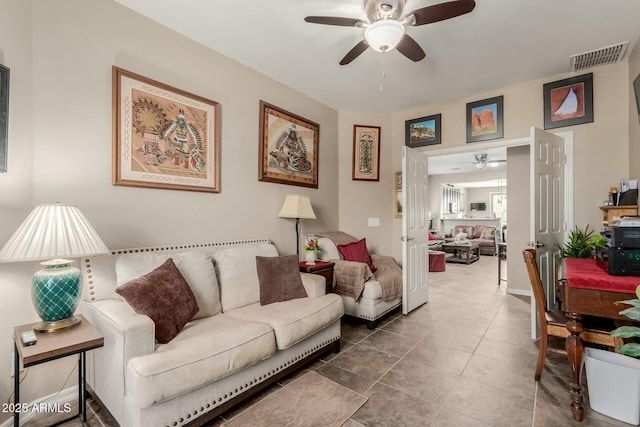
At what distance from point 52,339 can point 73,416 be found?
0.68 meters

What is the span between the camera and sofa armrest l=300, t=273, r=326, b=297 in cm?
254

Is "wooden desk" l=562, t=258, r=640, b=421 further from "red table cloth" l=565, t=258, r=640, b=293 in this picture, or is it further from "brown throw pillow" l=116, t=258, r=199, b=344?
"brown throw pillow" l=116, t=258, r=199, b=344

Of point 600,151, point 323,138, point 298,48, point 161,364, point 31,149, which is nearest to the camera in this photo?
point 161,364

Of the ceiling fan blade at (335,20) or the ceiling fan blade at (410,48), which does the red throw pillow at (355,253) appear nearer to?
the ceiling fan blade at (410,48)

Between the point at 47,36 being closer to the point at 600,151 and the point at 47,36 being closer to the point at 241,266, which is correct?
the point at 241,266

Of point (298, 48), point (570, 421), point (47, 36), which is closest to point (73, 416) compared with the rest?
point (47, 36)

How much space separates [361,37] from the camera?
2.60m

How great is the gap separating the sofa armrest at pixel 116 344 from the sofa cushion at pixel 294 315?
71 centimetres

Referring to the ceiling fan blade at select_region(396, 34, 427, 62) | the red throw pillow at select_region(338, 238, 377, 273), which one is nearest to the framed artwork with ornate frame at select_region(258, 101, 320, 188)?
the red throw pillow at select_region(338, 238, 377, 273)

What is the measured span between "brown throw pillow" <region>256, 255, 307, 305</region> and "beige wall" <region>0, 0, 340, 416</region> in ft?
2.03

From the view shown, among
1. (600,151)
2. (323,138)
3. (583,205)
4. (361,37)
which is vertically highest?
(361,37)

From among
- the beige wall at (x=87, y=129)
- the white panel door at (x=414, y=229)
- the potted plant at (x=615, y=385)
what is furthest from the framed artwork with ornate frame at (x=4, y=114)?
the potted plant at (x=615, y=385)

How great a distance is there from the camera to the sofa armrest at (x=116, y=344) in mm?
1450

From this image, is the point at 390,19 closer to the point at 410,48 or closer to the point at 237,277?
the point at 410,48
